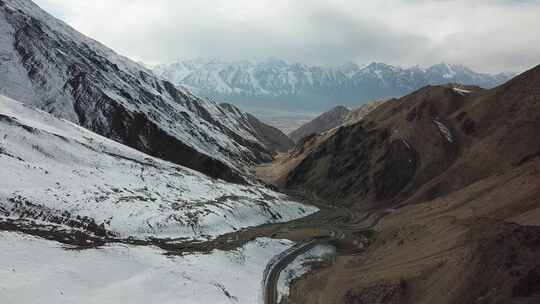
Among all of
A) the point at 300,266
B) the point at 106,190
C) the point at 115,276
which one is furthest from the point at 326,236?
the point at 115,276

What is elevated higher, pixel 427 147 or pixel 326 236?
pixel 427 147

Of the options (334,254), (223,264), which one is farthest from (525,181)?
(223,264)

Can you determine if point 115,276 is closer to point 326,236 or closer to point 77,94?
point 326,236

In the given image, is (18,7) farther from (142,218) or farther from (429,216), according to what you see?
(429,216)

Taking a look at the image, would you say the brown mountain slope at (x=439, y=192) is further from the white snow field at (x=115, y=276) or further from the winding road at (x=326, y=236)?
the white snow field at (x=115, y=276)

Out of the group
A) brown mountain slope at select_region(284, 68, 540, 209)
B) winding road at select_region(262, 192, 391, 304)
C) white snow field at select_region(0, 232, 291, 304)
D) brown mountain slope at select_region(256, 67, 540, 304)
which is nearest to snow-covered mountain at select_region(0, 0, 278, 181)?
brown mountain slope at select_region(284, 68, 540, 209)

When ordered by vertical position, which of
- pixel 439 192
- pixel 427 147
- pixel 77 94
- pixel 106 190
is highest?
pixel 77 94

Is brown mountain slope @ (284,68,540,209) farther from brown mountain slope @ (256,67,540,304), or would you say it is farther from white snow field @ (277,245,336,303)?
white snow field @ (277,245,336,303)

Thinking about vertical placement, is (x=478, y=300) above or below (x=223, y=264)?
above
